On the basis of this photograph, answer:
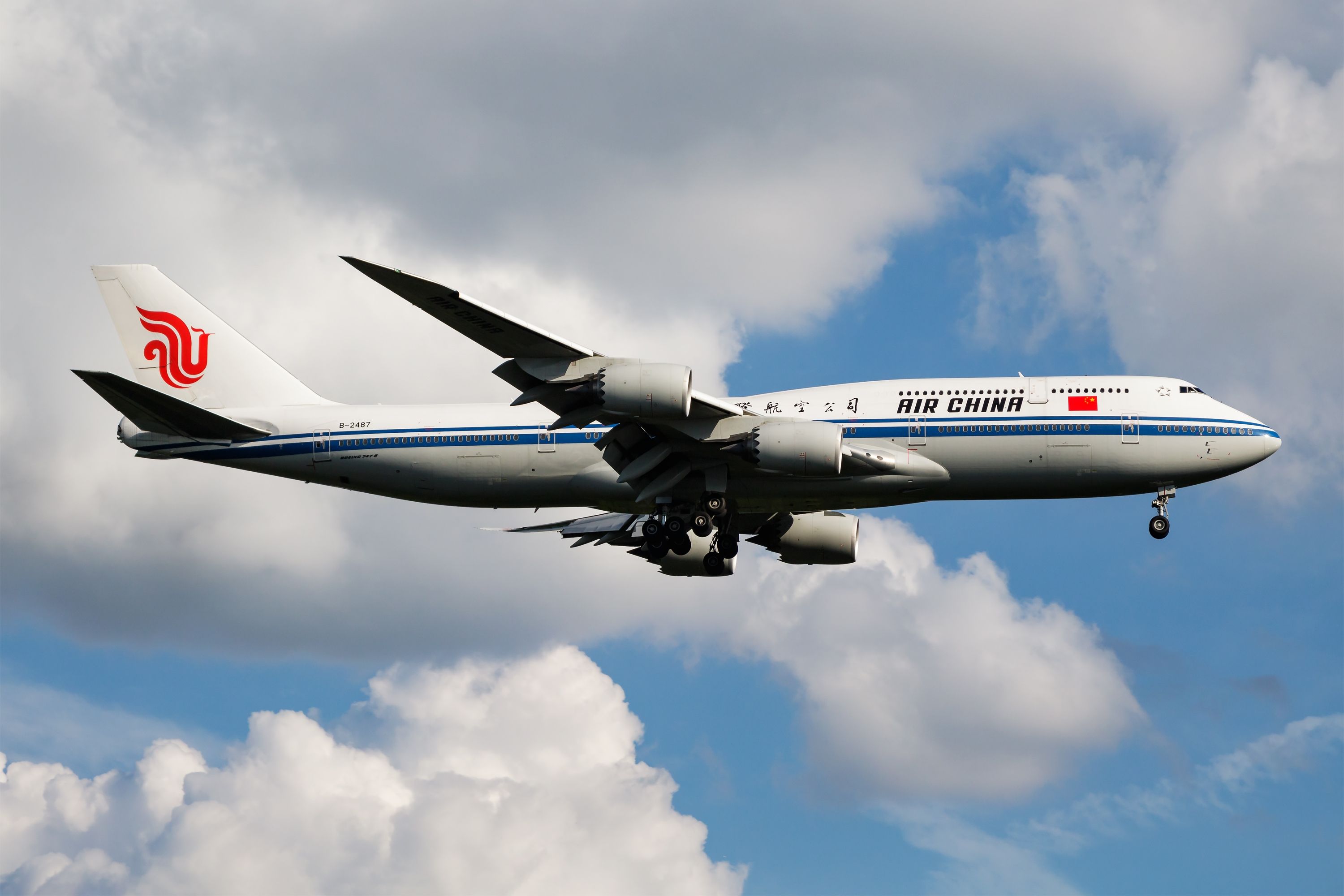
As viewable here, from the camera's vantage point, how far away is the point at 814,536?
52.8 m

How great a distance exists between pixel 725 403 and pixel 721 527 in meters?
5.58

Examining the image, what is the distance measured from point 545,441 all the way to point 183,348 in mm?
15018

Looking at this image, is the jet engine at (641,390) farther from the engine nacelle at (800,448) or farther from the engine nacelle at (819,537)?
the engine nacelle at (819,537)

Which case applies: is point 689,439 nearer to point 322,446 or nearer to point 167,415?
point 322,446

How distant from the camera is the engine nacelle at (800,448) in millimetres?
40812

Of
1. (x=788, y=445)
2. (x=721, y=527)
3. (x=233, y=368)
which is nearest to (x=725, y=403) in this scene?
(x=788, y=445)

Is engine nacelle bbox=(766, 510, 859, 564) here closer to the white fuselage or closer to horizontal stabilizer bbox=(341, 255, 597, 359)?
the white fuselage

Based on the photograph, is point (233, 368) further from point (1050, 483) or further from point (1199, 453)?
point (1199, 453)

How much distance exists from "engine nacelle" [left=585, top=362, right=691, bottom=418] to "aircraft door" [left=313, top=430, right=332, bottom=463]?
41.5 feet

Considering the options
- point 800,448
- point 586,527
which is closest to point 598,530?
point 586,527

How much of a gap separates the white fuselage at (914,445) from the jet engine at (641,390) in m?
5.10

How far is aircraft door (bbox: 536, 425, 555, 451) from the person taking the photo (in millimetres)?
45688

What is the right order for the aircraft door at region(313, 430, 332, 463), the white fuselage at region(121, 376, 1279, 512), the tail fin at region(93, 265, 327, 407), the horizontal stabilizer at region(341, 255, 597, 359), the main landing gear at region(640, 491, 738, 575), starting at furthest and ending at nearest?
the tail fin at region(93, 265, 327, 407) → the aircraft door at region(313, 430, 332, 463) → the main landing gear at region(640, 491, 738, 575) → the white fuselage at region(121, 376, 1279, 512) → the horizontal stabilizer at region(341, 255, 597, 359)

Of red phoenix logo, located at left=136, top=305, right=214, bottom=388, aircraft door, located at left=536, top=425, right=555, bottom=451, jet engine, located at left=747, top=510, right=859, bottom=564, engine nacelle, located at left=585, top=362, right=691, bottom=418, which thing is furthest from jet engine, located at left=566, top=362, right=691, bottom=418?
red phoenix logo, located at left=136, top=305, right=214, bottom=388
